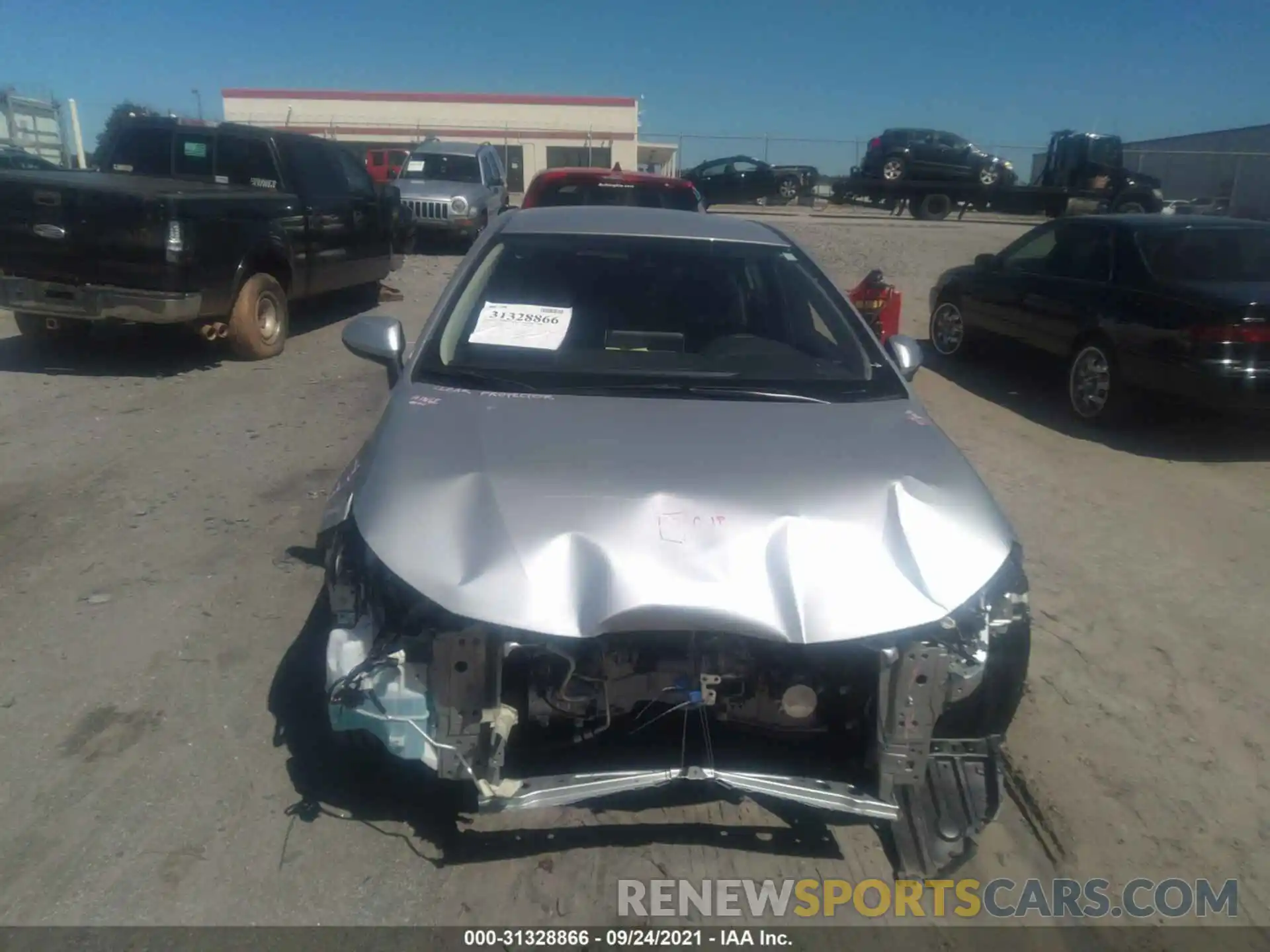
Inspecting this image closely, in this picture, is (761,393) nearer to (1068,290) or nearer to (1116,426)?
(1116,426)

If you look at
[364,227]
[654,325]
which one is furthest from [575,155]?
[654,325]

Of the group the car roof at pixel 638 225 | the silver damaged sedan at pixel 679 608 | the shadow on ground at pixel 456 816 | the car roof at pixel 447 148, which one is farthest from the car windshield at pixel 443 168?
the shadow on ground at pixel 456 816

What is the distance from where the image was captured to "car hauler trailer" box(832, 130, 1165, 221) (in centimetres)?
2519

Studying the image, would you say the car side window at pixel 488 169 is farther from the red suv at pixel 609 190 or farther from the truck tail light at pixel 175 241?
the truck tail light at pixel 175 241

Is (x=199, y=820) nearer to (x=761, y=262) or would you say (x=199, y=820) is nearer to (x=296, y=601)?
(x=296, y=601)

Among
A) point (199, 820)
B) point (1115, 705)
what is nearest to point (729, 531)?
point (199, 820)

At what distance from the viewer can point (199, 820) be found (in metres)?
3.01

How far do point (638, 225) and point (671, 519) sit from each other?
212cm

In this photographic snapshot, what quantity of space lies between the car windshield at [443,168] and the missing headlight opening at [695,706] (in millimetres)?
17123

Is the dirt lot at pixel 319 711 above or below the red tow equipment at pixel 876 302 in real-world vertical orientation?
below

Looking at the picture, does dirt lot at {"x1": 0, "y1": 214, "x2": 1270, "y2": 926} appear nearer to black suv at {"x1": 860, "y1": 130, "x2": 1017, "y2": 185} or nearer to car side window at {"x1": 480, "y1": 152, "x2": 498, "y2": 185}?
car side window at {"x1": 480, "y1": 152, "x2": 498, "y2": 185}

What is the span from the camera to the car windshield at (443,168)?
1872cm

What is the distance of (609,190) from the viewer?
9.34 m

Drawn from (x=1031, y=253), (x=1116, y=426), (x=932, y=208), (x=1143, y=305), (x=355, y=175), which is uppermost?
(x=355, y=175)
